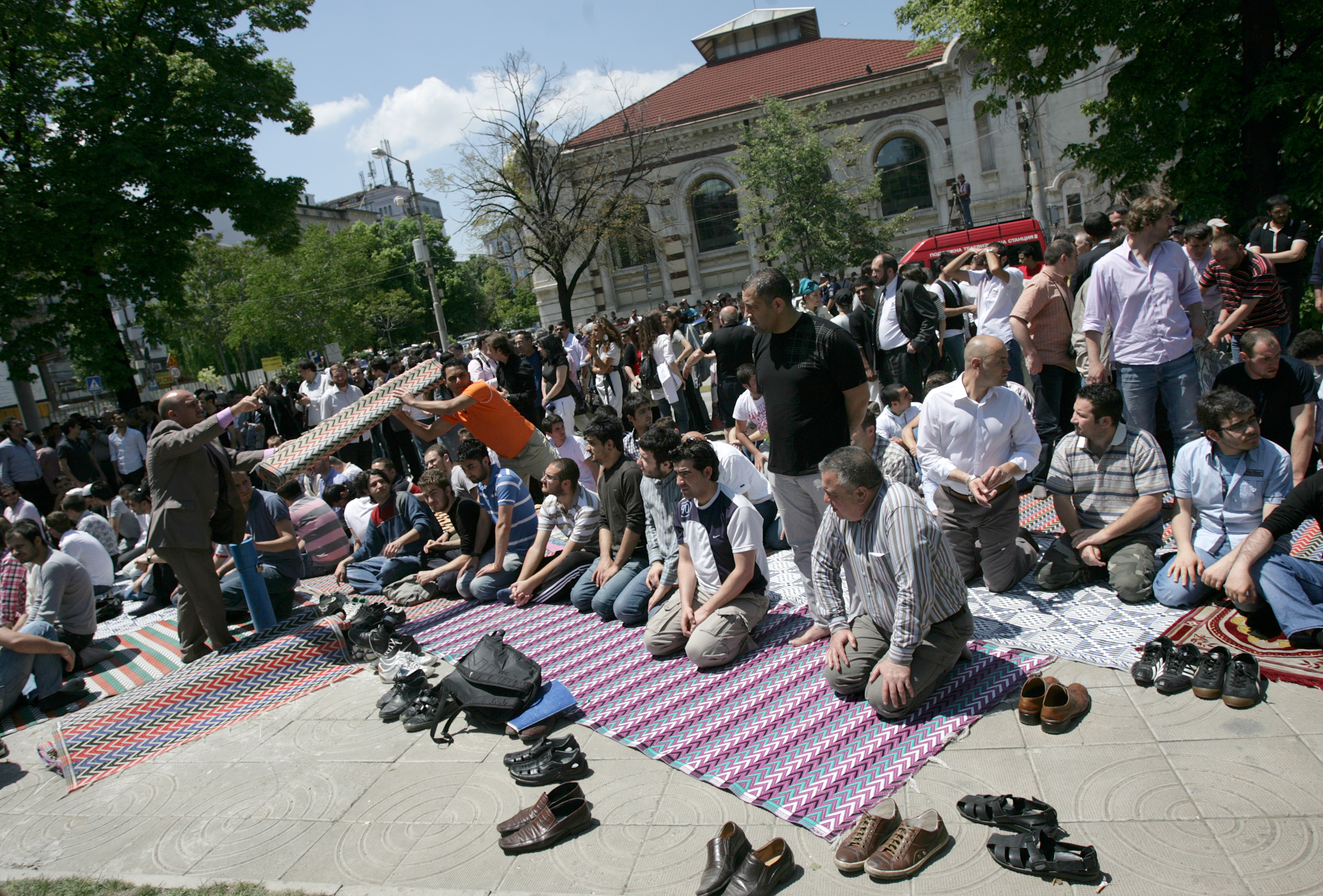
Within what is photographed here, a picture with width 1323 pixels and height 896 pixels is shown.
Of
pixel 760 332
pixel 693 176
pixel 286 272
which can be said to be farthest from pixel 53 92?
pixel 286 272

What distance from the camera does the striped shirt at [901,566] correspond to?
3.89 meters

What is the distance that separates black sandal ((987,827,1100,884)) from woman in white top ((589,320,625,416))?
10819 millimetres

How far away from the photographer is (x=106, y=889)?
12.6 ft

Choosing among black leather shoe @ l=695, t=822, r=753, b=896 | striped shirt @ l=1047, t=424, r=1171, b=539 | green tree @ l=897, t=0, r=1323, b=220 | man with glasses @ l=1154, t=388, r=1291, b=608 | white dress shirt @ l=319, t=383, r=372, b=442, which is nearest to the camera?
black leather shoe @ l=695, t=822, r=753, b=896

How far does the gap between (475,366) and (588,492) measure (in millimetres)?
5798

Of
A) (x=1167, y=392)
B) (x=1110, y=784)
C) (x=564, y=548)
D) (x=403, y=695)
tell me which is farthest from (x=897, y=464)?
(x=403, y=695)

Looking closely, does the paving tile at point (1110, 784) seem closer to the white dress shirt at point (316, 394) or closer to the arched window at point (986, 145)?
the white dress shirt at point (316, 394)

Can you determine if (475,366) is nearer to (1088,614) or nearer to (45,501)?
(45,501)

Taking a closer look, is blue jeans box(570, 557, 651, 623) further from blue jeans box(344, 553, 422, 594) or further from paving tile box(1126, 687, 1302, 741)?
paving tile box(1126, 687, 1302, 741)

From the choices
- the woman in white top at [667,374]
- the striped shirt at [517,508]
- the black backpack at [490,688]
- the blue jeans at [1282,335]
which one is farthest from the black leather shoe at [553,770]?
the woman in white top at [667,374]

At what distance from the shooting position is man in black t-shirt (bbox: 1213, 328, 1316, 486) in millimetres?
5062

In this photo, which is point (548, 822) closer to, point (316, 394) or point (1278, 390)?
point (1278, 390)

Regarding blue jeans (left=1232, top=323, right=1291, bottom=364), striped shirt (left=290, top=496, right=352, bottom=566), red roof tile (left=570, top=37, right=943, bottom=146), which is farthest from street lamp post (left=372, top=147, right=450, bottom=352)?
blue jeans (left=1232, top=323, right=1291, bottom=364)

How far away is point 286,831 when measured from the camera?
4.09m
